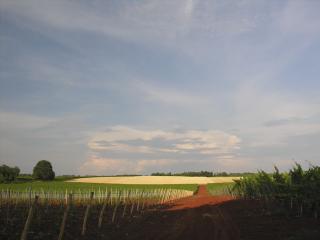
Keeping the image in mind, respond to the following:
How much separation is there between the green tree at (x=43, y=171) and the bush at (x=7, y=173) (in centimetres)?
1049

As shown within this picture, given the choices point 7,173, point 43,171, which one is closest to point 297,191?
point 7,173

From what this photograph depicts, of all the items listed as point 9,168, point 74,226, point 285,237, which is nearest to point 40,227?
point 74,226

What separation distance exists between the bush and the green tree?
34.4 ft

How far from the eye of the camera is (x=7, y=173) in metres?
109

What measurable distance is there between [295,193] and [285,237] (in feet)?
36.1

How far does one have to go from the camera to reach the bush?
106 m

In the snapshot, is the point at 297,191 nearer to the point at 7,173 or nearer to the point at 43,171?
the point at 7,173

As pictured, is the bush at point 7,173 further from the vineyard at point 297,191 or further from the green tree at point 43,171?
the vineyard at point 297,191

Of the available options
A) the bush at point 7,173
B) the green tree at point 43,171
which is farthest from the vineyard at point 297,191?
the green tree at point 43,171

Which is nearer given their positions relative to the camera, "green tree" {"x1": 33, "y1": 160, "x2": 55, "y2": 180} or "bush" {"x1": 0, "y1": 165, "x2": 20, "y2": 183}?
"bush" {"x1": 0, "y1": 165, "x2": 20, "y2": 183}

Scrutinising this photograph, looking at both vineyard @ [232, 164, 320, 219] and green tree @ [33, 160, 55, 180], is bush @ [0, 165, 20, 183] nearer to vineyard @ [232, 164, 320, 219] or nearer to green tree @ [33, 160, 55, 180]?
green tree @ [33, 160, 55, 180]

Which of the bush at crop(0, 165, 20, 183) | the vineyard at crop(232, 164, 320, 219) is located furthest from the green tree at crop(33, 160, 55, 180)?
the vineyard at crop(232, 164, 320, 219)

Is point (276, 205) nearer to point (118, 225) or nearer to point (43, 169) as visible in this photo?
point (118, 225)

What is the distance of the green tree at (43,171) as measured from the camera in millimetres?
122250
